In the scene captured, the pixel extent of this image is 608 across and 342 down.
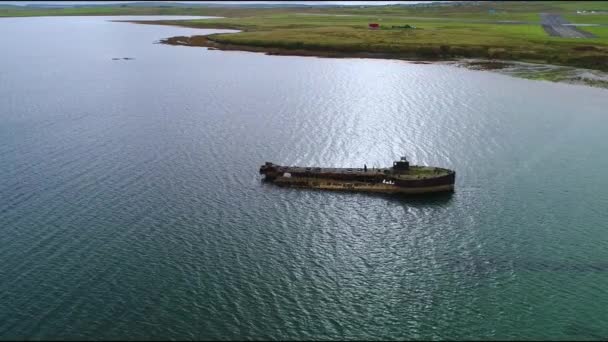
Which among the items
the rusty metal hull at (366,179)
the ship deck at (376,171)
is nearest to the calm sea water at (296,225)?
the rusty metal hull at (366,179)

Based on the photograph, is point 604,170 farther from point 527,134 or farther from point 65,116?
point 65,116

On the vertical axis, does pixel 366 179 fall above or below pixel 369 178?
below

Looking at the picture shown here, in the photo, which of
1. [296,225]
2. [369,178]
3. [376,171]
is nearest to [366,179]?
[369,178]

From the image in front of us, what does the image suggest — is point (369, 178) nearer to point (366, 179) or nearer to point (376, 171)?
point (366, 179)

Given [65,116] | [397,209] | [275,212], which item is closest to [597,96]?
[397,209]

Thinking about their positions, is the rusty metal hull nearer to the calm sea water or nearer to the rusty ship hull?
the rusty ship hull

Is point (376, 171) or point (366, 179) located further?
point (376, 171)
